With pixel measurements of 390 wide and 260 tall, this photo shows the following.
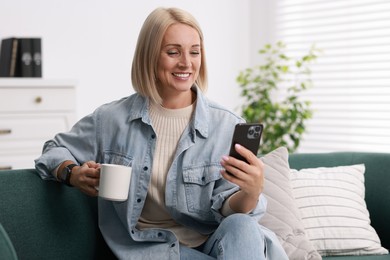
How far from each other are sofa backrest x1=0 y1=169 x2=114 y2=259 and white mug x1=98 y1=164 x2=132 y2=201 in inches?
14.7

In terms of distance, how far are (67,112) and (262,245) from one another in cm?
237

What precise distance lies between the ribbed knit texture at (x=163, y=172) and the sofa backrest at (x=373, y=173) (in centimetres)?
76

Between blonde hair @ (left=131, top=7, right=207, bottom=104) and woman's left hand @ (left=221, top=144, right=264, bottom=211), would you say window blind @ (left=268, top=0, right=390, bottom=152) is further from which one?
woman's left hand @ (left=221, top=144, right=264, bottom=211)

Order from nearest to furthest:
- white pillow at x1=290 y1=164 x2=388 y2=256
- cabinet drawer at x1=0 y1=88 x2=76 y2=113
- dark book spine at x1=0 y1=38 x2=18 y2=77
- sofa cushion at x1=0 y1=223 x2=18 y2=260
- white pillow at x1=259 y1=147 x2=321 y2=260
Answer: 1. sofa cushion at x1=0 y1=223 x2=18 y2=260
2. white pillow at x1=259 y1=147 x2=321 y2=260
3. white pillow at x1=290 y1=164 x2=388 y2=256
4. cabinet drawer at x1=0 y1=88 x2=76 y2=113
5. dark book spine at x1=0 y1=38 x2=18 y2=77

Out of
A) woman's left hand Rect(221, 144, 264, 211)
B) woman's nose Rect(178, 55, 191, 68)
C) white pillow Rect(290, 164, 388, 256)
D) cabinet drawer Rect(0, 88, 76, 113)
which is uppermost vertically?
woman's nose Rect(178, 55, 191, 68)

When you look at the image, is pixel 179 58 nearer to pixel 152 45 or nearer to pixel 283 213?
pixel 152 45

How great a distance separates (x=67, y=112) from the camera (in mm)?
4254

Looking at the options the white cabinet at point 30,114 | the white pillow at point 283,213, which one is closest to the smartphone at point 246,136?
the white pillow at point 283,213

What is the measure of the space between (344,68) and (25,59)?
2073mm

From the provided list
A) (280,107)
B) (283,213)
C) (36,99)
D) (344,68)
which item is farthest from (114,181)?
(344,68)

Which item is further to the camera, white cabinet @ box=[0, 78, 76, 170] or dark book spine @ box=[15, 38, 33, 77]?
dark book spine @ box=[15, 38, 33, 77]

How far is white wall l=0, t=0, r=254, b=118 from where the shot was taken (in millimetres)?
4684

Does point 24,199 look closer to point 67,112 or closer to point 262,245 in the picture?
point 262,245

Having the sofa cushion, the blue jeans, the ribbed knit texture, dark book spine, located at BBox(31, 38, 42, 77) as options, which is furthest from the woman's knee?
dark book spine, located at BBox(31, 38, 42, 77)
